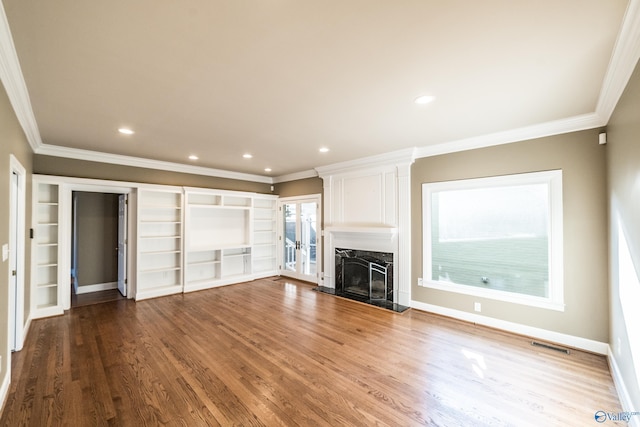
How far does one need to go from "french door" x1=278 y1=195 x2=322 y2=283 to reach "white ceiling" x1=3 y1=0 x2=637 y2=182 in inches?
121

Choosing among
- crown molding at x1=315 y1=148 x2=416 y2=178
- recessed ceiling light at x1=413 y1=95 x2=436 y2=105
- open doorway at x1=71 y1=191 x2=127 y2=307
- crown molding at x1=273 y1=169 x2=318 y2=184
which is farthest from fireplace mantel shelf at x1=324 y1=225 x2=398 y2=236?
open doorway at x1=71 y1=191 x2=127 y2=307

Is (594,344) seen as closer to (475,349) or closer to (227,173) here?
(475,349)

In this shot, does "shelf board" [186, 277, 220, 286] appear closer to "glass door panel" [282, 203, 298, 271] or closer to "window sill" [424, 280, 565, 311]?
"glass door panel" [282, 203, 298, 271]

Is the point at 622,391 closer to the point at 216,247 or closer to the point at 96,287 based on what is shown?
the point at 216,247

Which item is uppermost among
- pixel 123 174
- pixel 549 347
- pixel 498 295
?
pixel 123 174

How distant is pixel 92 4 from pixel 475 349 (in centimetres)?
451

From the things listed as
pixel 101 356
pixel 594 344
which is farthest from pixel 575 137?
pixel 101 356

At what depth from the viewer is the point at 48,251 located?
4.38 metres

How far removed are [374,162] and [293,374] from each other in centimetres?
379

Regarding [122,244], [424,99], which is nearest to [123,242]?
[122,244]

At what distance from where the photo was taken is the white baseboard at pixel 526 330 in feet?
10.0

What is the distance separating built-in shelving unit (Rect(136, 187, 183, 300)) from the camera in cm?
518

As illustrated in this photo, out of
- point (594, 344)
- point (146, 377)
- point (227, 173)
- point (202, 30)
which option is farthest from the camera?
point (227, 173)

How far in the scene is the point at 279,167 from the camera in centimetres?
605
